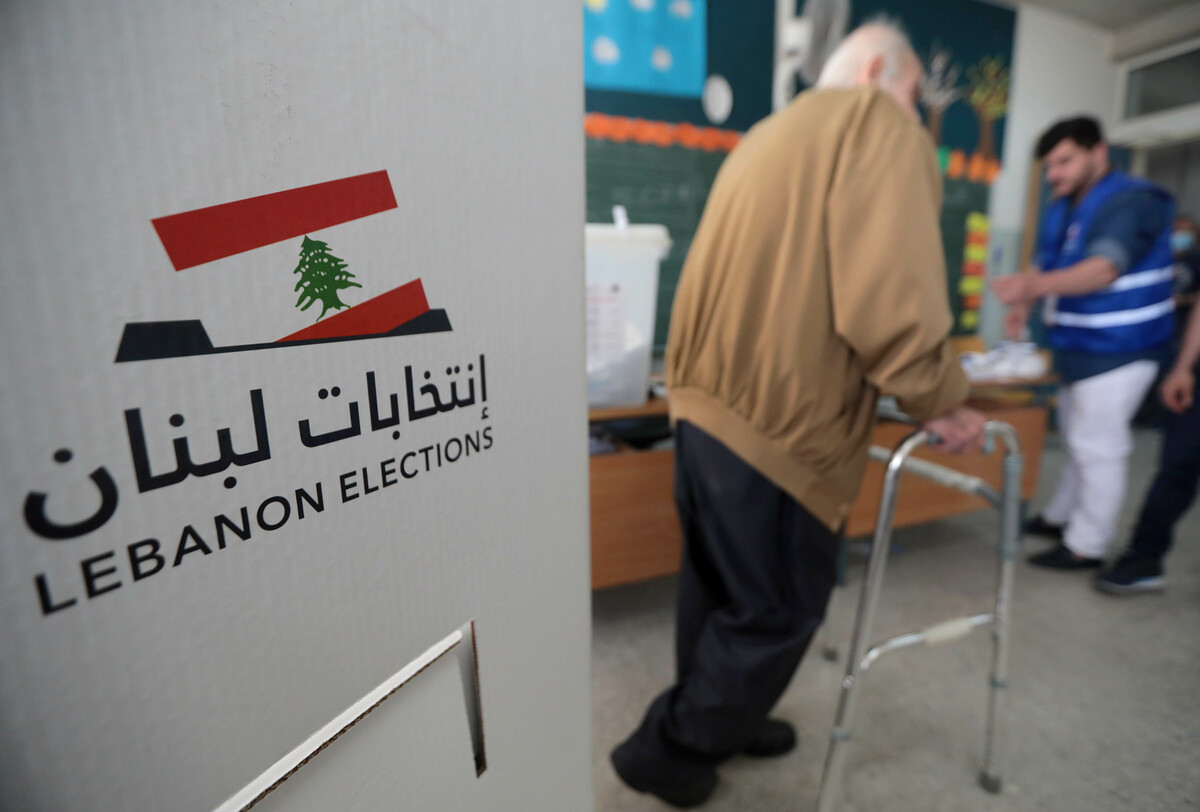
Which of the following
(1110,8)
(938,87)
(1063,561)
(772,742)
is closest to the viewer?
(772,742)

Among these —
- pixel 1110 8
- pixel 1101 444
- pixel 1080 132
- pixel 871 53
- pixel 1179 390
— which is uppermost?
pixel 1110 8

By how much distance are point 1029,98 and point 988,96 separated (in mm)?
449

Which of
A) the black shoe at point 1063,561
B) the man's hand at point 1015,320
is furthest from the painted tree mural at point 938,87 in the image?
the black shoe at point 1063,561

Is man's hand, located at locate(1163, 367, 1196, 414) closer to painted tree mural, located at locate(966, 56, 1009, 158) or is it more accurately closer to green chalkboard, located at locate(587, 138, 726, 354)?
green chalkboard, located at locate(587, 138, 726, 354)

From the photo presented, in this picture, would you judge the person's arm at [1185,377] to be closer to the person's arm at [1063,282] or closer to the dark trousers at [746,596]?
the person's arm at [1063,282]

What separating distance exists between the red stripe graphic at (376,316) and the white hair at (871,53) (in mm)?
1034

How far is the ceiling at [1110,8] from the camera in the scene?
11.0 feet

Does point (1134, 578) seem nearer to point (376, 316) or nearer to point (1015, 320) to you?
point (1015, 320)

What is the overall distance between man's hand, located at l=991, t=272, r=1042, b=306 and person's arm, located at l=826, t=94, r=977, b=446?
129cm

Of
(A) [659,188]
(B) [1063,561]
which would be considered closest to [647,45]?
(A) [659,188]

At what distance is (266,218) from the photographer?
0.66ft

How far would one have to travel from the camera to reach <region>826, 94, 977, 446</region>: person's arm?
805 millimetres

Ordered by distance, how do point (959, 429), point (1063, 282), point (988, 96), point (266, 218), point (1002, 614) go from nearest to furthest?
1. point (266, 218)
2. point (959, 429)
3. point (1002, 614)
4. point (1063, 282)
5. point (988, 96)

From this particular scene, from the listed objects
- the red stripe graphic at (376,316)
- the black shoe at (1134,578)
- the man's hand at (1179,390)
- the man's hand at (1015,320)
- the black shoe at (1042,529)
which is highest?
the red stripe graphic at (376,316)
